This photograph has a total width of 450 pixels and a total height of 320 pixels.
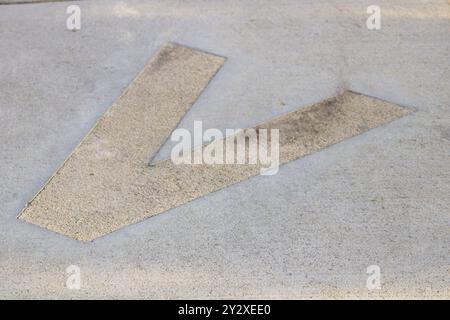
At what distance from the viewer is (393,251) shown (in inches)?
117

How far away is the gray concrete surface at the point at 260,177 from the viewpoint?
2.89 meters

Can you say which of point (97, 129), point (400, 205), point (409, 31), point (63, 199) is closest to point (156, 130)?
point (97, 129)

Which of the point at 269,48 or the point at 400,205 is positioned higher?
the point at 269,48

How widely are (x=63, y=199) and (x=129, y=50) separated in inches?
60.5

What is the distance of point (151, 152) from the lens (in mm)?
3562

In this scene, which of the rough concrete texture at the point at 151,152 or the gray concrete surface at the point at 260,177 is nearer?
the gray concrete surface at the point at 260,177

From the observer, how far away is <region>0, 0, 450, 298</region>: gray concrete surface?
9.48 feet

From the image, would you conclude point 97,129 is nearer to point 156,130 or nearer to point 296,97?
point 156,130

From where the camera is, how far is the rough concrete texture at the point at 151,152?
126 inches

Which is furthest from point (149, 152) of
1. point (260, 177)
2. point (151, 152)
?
point (260, 177)

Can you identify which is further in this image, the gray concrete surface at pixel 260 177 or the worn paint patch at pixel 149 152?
the worn paint patch at pixel 149 152

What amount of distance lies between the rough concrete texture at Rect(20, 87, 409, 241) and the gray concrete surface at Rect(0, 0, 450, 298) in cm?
8

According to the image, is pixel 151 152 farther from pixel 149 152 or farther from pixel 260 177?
pixel 260 177

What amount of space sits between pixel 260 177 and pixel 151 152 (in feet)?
2.11
